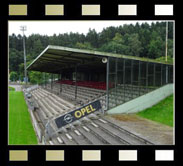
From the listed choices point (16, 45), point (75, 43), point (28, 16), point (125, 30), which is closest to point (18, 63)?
point (16, 45)

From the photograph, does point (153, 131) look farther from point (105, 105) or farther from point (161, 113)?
point (105, 105)

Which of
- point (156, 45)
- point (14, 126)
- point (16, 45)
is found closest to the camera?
point (14, 126)

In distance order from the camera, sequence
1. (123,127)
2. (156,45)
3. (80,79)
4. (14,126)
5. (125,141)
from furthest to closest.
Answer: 1. (156,45)
2. (80,79)
3. (14,126)
4. (123,127)
5. (125,141)

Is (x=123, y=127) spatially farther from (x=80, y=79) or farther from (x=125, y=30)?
(x=125, y=30)

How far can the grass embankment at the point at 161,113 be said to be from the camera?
10.7 metres

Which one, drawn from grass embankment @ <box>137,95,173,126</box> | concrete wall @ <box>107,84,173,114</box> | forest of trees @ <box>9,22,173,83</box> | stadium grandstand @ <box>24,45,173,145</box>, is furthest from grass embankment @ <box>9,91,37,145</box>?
forest of trees @ <box>9,22,173,83</box>

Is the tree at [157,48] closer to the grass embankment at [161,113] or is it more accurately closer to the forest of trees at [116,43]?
the forest of trees at [116,43]

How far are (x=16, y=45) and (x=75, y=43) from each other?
24150 mm

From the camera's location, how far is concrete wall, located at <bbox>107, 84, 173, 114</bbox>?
11742mm

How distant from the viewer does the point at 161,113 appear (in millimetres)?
11867

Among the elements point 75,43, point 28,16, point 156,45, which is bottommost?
point 28,16

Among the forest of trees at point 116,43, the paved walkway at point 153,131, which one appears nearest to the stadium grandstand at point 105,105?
the paved walkway at point 153,131

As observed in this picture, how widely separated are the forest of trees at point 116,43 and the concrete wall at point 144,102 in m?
30.9
